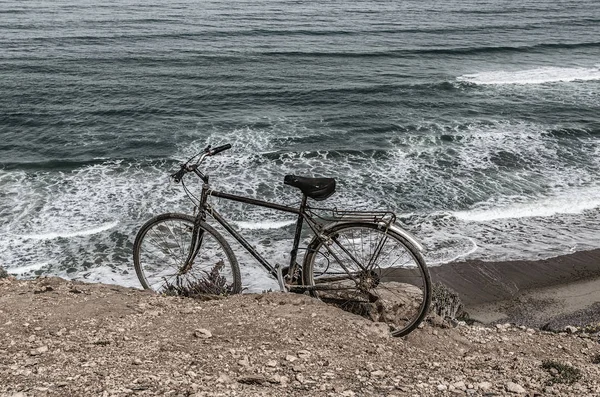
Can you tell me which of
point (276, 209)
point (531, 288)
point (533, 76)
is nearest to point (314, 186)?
point (276, 209)

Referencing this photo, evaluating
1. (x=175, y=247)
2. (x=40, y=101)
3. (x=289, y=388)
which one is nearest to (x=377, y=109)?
(x=40, y=101)

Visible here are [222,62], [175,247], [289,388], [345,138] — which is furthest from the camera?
[222,62]

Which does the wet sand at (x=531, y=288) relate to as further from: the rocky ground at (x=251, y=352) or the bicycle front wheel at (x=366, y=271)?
the bicycle front wheel at (x=366, y=271)

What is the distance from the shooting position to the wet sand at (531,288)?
997 centimetres

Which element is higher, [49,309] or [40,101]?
[49,309]

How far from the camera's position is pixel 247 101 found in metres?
24.6

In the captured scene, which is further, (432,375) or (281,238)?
(281,238)

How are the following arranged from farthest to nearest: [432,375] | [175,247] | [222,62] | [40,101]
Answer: [222,62] < [40,101] < [175,247] < [432,375]

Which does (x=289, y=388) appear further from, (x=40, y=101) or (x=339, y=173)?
(x=40, y=101)

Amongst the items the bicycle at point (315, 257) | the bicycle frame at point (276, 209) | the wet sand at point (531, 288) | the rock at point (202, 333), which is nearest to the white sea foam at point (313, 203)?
the wet sand at point (531, 288)

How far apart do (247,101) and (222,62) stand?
8252mm

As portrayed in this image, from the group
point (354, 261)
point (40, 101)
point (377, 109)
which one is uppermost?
point (354, 261)

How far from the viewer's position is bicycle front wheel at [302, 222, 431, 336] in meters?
4.75

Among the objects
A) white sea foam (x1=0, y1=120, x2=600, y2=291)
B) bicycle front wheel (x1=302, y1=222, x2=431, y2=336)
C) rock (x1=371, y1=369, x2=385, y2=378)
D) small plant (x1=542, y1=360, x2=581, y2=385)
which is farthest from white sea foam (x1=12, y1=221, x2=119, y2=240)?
small plant (x1=542, y1=360, x2=581, y2=385)
